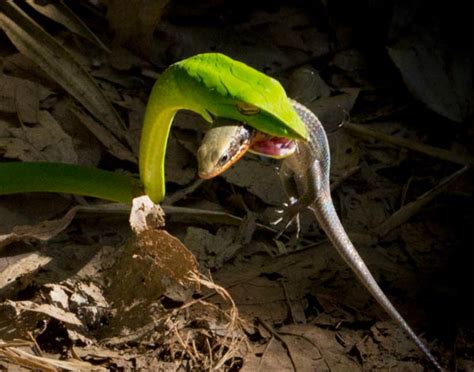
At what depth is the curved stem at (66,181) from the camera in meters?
3.10

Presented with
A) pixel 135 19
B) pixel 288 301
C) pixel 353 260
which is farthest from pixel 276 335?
pixel 135 19

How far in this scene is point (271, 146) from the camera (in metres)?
2.54

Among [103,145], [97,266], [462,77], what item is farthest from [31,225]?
[462,77]

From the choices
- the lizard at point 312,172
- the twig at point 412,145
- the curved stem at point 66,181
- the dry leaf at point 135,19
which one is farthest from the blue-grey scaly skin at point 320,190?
the dry leaf at point 135,19

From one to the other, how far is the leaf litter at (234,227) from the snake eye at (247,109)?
58 centimetres

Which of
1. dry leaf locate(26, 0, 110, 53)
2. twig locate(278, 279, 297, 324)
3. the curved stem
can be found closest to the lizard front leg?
twig locate(278, 279, 297, 324)

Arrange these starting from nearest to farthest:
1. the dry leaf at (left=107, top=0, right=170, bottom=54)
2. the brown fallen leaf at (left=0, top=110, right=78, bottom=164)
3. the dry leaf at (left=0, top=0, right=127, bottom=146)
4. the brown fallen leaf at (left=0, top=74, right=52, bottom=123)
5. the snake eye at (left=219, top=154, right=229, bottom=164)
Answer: the snake eye at (left=219, top=154, right=229, bottom=164)
the brown fallen leaf at (left=0, top=110, right=78, bottom=164)
the brown fallen leaf at (left=0, top=74, right=52, bottom=123)
the dry leaf at (left=0, top=0, right=127, bottom=146)
the dry leaf at (left=107, top=0, right=170, bottom=54)

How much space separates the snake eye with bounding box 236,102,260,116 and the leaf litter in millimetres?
575

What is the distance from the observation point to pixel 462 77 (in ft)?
14.5

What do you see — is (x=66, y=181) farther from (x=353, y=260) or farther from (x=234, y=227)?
(x=353, y=260)

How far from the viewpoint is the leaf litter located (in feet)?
8.79

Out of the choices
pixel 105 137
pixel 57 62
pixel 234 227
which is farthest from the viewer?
pixel 57 62

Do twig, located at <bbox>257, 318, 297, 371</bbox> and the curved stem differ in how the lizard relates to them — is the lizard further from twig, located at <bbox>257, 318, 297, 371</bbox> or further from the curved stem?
the curved stem

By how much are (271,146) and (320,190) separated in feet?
1.10
